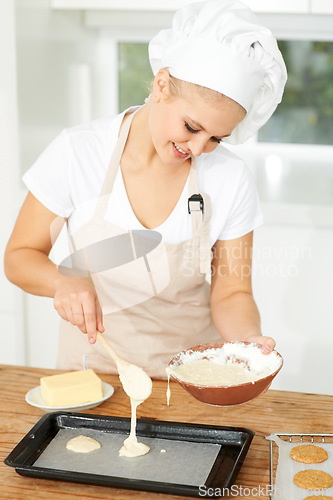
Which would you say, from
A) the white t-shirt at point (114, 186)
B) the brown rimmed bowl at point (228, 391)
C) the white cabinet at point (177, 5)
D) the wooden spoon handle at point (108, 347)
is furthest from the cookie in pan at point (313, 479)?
the white cabinet at point (177, 5)

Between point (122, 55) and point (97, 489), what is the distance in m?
2.45

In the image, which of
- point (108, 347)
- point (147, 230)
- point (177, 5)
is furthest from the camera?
point (177, 5)

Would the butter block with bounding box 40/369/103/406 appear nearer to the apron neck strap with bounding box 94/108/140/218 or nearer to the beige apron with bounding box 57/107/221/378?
the beige apron with bounding box 57/107/221/378

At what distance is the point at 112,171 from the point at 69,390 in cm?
57

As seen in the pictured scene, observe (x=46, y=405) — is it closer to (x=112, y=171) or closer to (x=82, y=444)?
(x=82, y=444)

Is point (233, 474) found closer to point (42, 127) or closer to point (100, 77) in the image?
point (42, 127)

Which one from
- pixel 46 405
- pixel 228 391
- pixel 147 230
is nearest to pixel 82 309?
pixel 46 405

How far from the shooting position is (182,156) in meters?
1.44

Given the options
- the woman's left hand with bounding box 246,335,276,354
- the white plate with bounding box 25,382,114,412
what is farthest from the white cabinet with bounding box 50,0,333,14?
the white plate with bounding box 25,382,114,412

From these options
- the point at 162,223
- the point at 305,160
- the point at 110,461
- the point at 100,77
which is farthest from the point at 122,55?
the point at 110,461

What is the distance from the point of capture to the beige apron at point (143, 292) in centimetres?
161

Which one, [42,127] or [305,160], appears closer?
[42,127]

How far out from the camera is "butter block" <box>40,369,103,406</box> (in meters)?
1.28

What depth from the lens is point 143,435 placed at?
118 cm
